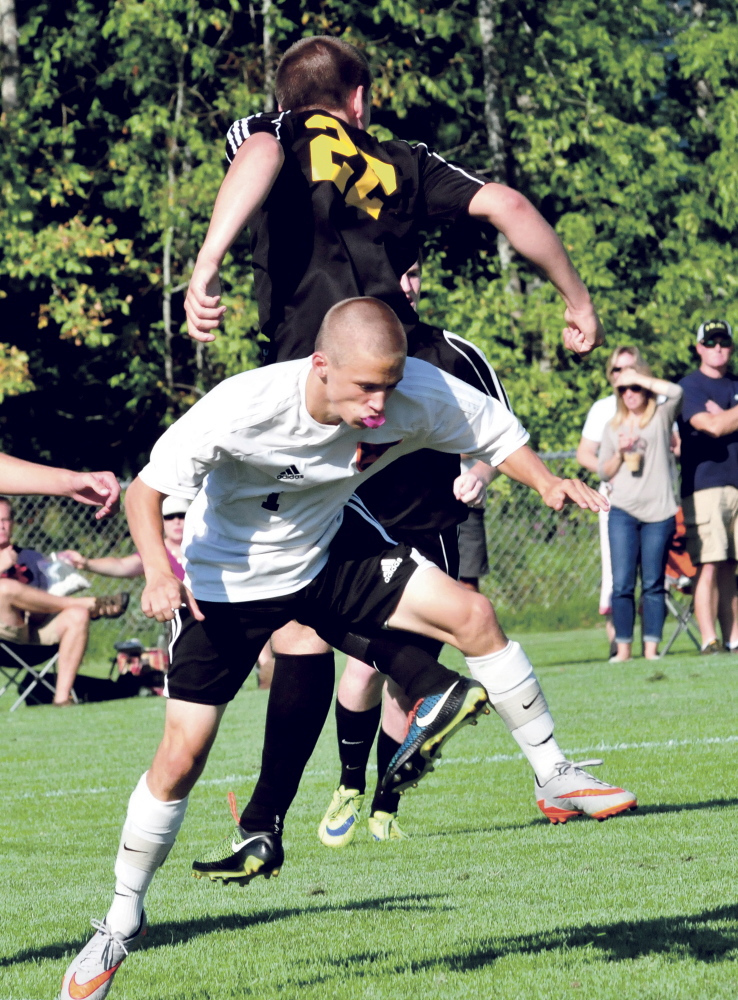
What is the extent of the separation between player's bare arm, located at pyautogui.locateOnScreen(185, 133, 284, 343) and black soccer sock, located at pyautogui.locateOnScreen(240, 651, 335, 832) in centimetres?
137

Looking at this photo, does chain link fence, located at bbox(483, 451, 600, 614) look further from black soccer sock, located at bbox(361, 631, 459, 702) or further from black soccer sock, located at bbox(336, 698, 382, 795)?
black soccer sock, located at bbox(361, 631, 459, 702)

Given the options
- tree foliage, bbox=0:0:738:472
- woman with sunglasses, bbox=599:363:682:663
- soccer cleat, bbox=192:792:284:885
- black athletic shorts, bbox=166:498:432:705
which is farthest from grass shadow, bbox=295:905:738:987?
tree foliage, bbox=0:0:738:472

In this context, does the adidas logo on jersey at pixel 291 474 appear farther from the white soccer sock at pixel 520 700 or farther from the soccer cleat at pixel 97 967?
the soccer cleat at pixel 97 967

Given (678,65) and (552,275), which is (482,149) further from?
(552,275)

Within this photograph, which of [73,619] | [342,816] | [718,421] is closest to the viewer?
[342,816]

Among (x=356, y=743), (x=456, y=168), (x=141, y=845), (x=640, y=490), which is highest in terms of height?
(x=456, y=168)

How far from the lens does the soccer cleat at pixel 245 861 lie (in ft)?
14.2

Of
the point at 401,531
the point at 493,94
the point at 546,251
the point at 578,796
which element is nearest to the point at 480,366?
the point at 401,531

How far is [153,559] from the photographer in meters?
3.73

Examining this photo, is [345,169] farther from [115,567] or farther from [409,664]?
[115,567]

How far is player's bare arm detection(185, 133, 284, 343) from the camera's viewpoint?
12.1ft

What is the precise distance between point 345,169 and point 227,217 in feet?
2.01

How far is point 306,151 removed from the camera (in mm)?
4375

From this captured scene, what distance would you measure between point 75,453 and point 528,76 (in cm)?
866
